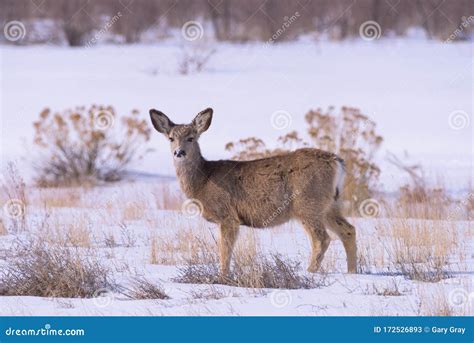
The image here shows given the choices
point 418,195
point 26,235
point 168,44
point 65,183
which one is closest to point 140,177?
point 65,183

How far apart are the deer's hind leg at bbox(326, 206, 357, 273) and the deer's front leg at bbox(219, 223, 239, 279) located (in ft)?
3.77

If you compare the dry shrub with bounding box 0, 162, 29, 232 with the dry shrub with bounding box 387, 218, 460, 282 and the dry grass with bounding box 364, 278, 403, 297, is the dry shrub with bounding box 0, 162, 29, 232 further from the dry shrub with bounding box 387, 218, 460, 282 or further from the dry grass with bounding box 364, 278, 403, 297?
the dry grass with bounding box 364, 278, 403, 297

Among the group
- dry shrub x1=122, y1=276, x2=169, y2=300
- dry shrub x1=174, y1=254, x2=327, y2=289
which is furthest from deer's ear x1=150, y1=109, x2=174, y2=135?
dry shrub x1=122, y1=276, x2=169, y2=300

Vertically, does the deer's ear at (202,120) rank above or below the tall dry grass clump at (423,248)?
above

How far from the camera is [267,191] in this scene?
449 inches

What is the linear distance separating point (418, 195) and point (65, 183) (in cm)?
803

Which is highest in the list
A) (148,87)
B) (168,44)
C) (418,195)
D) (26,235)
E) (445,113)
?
(168,44)

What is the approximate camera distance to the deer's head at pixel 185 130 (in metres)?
11.8

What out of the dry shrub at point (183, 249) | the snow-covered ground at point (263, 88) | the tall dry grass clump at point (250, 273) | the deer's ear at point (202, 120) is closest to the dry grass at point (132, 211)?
the dry shrub at point (183, 249)

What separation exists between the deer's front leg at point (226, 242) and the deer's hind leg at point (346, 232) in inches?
45.3

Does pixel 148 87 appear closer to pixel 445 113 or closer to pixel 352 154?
pixel 445 113

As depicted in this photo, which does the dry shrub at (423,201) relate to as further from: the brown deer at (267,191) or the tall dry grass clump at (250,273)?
the tall dry grass clump at (250,273)

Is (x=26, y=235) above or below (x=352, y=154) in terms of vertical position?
below

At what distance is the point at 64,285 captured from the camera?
9.96m
